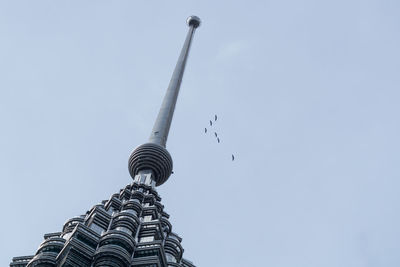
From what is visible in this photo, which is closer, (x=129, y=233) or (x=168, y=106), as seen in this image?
(x=129, y=233)

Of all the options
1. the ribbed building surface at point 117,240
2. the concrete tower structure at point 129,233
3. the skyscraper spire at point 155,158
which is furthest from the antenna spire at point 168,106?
the ribbed building surface at point 117,240

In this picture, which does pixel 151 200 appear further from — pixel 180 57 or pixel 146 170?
pixel 180 57

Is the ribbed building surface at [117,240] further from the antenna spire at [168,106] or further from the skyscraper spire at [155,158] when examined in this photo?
the antenna spire at [168,106]

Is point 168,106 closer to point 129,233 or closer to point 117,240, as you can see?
point 129,233

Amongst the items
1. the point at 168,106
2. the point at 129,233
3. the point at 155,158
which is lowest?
the point at 129,233

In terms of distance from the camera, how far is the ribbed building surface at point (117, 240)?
92.8 metres

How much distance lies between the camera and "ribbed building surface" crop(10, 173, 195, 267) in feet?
304

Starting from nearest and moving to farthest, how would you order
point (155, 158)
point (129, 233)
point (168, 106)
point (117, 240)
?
point (117, 240)
point (129, 233)
point (155, 158)
point (168, 106)

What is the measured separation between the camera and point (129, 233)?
335 ft

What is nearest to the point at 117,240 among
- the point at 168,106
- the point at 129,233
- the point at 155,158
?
the point at 129,233

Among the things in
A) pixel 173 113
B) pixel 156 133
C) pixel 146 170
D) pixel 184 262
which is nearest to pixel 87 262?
pixel 184 262

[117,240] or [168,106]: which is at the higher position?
[168,106]

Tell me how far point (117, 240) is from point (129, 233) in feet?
22.4

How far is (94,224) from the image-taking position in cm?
10738
